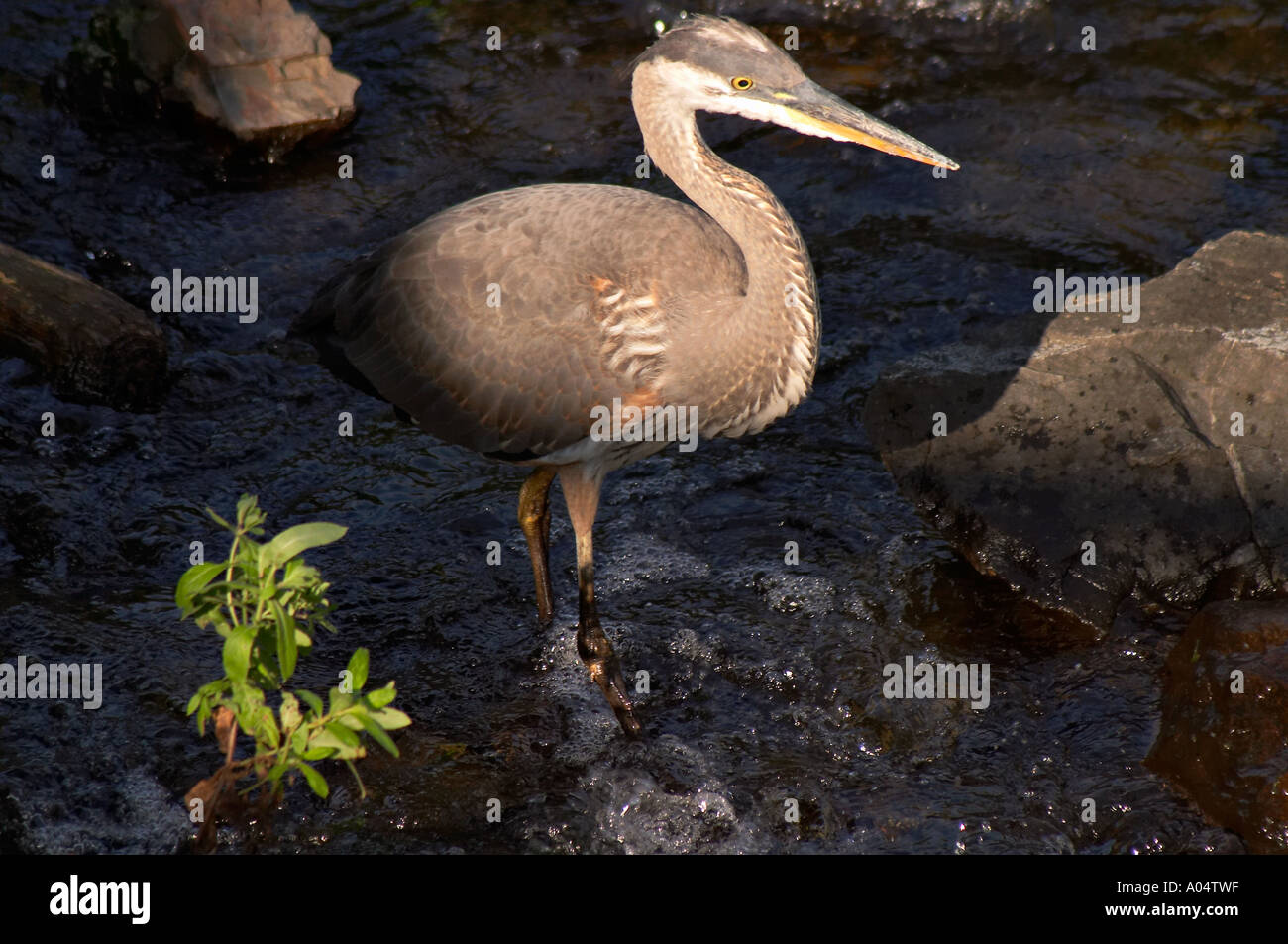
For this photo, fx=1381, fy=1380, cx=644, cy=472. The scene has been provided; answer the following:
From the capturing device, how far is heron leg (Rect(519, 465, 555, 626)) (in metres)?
5.90

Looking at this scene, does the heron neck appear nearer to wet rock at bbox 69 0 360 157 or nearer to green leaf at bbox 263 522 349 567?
green leaf at bbox 263 522 349 567

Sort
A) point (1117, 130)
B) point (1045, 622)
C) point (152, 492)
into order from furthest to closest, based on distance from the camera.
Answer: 1. point (1117, 130)
2. point (152, 492)
3. point (1045, 622)

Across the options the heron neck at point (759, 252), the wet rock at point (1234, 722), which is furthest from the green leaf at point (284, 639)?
the wet rock at point (1234, 722)

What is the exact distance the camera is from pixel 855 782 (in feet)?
16.8

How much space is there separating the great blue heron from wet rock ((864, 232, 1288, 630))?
3.59 ft

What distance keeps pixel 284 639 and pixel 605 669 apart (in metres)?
1.97

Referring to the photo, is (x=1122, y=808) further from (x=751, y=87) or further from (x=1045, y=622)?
(x=751, y=87)

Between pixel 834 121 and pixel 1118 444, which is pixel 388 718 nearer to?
pixel 834 121

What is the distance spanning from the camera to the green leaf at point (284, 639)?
3723mm

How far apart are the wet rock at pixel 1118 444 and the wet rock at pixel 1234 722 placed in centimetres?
44

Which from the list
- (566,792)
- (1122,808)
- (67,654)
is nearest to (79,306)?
(67,654)

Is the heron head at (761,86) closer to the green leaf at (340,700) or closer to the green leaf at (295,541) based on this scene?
the green leaf at (295,541)

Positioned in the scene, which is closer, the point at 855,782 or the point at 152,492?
the point at 855,782

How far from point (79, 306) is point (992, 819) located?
15.4 ft
